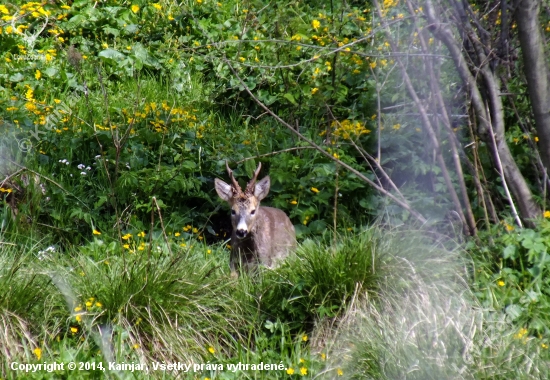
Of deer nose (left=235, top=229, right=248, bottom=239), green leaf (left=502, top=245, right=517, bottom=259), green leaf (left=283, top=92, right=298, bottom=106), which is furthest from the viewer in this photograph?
green leaf (left=283, top=92, right=298, bottom=106)

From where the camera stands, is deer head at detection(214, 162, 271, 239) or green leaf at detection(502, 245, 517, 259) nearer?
green leaf at detection(502, 245, 517, 259)

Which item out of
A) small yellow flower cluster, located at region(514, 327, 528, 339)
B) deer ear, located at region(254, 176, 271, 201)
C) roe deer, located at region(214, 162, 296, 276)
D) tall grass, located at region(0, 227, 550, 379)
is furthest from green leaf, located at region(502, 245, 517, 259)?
deer ear, located at region(254, 176, 271, 201)

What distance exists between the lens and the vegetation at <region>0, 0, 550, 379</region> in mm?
5047

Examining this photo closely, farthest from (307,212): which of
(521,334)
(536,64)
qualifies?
(521,334)

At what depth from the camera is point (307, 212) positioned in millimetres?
7094

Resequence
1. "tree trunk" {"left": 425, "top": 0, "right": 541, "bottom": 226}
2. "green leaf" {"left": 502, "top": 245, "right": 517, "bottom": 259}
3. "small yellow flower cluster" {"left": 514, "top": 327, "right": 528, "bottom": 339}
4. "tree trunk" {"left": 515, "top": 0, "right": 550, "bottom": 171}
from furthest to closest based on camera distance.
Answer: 1. "tree trunk" {"left": 425, "top": 0, "right": 541, "bottom": 226}
2. "green leaf" {"left": 502, "top": 245, "right": 517, "bottom": 259}
3. "tree trunk" {"left": 515, "top": 0, "right": 550, "bottom": 171}
4. "small yellow flower cluster" {"left": 514, "top": 327, "right": 528, "bottom": 339}

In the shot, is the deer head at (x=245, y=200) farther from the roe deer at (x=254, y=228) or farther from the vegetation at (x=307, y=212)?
the vegetation at (x=307, y=212)

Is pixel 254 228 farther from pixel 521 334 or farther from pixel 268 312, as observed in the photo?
pixel 521 334

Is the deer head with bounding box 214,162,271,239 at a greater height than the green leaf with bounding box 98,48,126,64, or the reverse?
the green leaf with bounding box 98,48,126,64

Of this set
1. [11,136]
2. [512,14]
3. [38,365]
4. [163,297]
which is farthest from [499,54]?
[11,136]

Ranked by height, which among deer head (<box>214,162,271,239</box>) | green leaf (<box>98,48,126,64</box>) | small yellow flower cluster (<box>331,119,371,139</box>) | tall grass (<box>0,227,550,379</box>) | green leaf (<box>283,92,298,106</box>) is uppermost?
green leaf (<box>98,48,126,64</box>)

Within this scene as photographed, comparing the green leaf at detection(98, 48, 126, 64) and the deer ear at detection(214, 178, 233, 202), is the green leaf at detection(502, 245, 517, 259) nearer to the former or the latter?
the deer ear at detection(214, 178, 233, 202)

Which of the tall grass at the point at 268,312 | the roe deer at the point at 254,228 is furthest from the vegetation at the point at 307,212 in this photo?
the roe deer at the point at 254,228

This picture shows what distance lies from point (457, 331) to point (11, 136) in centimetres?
459
